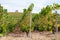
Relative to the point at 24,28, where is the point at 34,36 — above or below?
below

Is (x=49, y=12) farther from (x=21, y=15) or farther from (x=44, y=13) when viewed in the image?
(x=21, y=15)

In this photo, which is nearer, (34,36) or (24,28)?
(34,36)

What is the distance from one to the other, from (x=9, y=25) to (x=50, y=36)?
3005 mm

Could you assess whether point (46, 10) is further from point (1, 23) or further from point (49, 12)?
point (1, 23)

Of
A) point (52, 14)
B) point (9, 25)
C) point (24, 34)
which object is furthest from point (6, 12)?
point (52, 14)

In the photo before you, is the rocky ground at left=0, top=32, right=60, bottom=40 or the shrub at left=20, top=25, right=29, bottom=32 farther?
the shrub at left=20, top=25, right=29, bottom=32

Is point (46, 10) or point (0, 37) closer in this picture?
point (0, 37)

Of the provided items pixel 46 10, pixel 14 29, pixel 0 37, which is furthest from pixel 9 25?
pixel 46 10

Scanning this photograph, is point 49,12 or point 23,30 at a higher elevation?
point 49,12

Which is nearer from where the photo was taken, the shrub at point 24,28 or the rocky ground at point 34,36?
the rocky ground at point 34,36

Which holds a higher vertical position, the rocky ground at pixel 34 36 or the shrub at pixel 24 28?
the shrub at pixel 24 28

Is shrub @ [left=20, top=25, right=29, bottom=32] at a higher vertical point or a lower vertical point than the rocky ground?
higher

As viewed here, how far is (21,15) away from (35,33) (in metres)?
1.63

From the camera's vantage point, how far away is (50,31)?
1636 cm
